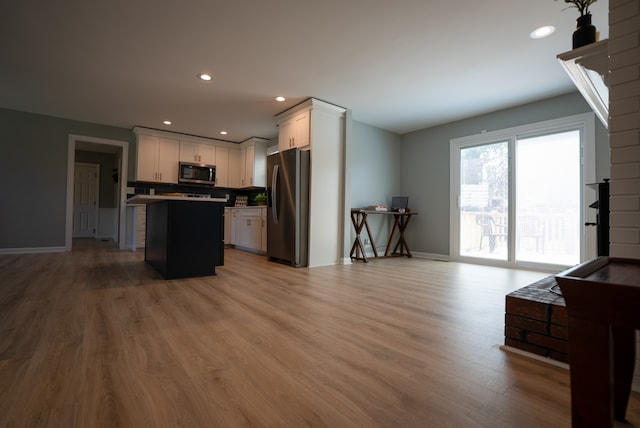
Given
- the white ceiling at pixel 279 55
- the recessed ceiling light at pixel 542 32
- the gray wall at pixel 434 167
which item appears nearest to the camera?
the white ceiling at pixel 279 55

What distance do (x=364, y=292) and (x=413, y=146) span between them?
372cm

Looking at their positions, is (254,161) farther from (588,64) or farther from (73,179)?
(588,64)

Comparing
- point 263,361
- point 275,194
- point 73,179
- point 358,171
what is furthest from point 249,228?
point 263,361

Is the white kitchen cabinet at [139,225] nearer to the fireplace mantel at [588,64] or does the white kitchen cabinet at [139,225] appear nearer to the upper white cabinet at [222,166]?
the upper white cabinet at [222,166]

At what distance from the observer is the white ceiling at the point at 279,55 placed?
2.33m

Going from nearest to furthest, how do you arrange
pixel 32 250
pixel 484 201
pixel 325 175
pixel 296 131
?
1. pixel 325 175
2. pixel 296 131
3. pixel 484 201
4. pixel 32 250

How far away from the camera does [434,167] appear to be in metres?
5.15

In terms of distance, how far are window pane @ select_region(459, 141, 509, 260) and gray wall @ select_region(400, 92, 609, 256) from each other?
0.88 feet

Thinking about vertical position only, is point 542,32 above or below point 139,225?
above

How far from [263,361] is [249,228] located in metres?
4.36

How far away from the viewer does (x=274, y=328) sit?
5.83ft

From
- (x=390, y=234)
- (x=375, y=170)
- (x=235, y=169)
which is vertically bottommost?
(x=390, y=234)

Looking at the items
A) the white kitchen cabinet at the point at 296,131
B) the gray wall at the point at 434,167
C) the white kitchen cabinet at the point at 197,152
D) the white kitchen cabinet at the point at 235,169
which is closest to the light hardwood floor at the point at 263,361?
the white kitchen cabinet at the point at 296,131

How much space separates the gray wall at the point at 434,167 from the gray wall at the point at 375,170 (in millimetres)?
229
